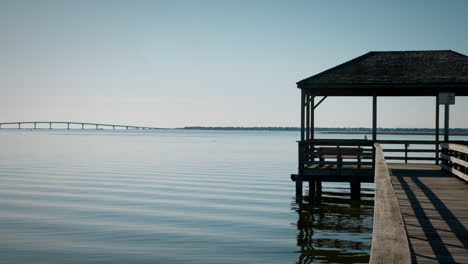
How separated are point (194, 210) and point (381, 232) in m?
12.5

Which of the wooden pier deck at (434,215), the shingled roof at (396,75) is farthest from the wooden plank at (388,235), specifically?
the shingled roof at (396,75)

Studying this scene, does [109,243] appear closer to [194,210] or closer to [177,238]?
[177,238]

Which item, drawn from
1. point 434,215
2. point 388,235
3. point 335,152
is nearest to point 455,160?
point 335,152

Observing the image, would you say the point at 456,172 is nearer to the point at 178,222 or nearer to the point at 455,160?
the point at 455,160

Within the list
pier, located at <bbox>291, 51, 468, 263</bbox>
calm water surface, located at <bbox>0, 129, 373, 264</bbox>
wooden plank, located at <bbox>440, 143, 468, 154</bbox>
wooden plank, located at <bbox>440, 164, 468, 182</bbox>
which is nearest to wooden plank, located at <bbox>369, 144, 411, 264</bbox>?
pier, located at <bbox>291, 51, 468, 263</bbox>

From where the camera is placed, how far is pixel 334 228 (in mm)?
13039

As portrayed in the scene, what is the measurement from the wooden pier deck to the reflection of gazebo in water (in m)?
2.17

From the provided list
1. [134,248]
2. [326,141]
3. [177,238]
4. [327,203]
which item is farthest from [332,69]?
[134,248]

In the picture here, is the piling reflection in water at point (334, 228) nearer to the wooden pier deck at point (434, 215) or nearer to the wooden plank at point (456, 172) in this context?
the wooden pier deck at point (434, 215)

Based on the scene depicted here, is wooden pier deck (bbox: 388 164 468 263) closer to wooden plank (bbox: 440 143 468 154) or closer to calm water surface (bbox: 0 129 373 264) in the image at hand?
wooden plank (bbox: 440 143 468 154)

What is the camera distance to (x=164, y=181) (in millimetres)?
24797

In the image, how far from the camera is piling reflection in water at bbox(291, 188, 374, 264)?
33.7ft

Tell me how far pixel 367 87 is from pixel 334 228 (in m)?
5.71

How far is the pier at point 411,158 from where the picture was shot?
7.03 m
